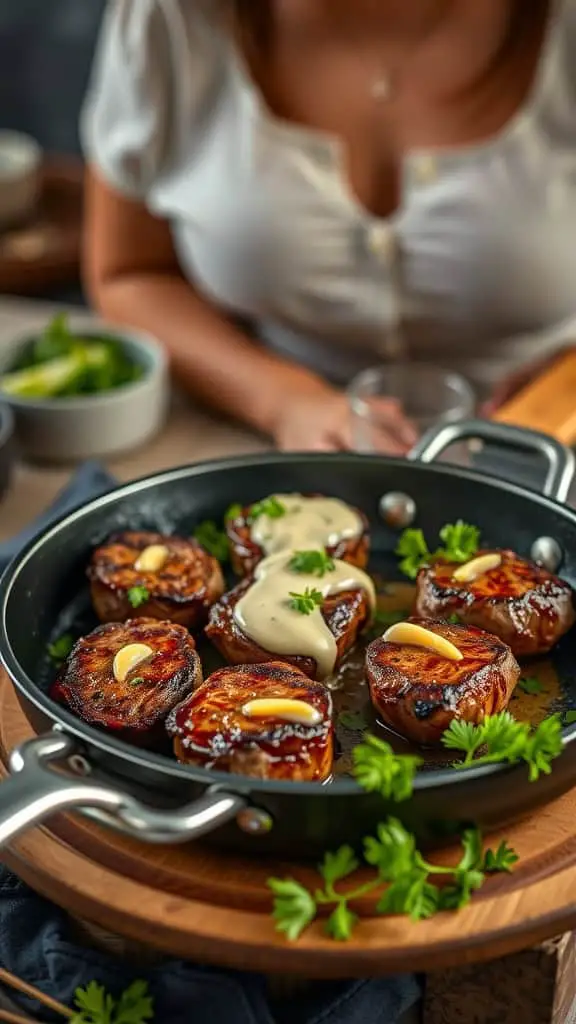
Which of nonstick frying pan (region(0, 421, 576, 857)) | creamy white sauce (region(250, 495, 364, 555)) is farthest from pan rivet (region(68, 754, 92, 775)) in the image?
creamy white sauce (region(250, 495, 364, 555))

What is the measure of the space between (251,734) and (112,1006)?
286 millimetres

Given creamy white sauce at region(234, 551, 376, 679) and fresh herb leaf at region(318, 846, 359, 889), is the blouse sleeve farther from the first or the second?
fresh herb leaf at region(318, 846, 359, 889)

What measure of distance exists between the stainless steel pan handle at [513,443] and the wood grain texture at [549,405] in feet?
0.88

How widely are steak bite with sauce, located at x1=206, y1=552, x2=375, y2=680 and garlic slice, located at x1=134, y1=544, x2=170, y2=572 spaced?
11cm

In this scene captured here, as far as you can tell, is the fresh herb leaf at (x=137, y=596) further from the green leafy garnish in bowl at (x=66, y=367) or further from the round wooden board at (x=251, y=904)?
the green leafy garnish in bowl at (x=66, y=367)

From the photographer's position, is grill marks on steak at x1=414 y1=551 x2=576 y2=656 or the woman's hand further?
the woman's hand

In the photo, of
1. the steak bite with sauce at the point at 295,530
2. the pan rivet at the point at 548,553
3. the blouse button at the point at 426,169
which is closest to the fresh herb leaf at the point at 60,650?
the steak bite with sauce at the point at 295,530

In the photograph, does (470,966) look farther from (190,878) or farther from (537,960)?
(190,878)

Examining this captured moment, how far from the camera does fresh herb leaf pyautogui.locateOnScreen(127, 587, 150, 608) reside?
145 cm

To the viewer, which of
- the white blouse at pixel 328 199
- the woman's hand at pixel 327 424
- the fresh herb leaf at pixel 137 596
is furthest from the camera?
the white blouse at pixel 328 199

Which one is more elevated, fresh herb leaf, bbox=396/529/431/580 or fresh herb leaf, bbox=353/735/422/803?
fresh herb leaf, bbox=353/735/422/803

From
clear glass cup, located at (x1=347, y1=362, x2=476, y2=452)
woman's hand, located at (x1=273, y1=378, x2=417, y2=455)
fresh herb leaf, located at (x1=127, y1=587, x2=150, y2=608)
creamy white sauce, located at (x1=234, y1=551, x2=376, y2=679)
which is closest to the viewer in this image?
creamy white sauce, located at (x1=234, y1=551, x2=376, y2=679)

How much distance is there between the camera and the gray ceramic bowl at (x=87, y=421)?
2102 millimetres

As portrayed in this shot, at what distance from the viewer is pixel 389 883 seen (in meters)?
1.10
